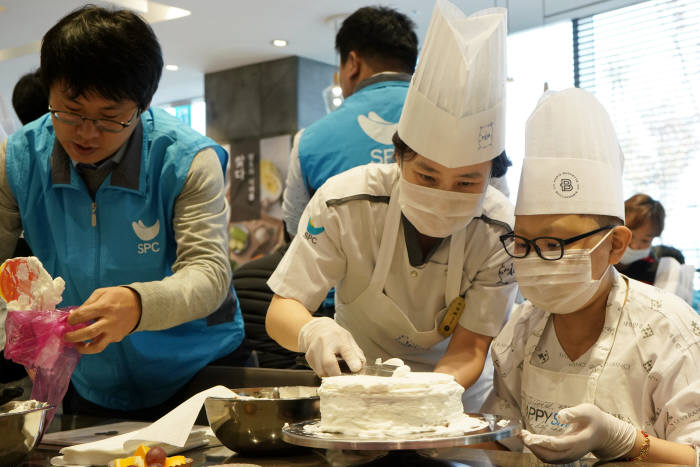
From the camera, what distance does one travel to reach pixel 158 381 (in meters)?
2.12

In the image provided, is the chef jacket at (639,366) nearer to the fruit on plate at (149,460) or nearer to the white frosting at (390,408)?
the white frosting at (390,408)

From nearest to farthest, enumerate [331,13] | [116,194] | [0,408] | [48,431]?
[0,408], [48,431], [116,194], [331,13]

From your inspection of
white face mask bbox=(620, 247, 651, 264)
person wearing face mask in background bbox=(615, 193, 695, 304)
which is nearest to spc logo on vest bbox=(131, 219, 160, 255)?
person wearing face mask in background bbox=(615, 193, 695, 304)

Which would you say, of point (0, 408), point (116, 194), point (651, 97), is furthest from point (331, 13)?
point (0, 408)

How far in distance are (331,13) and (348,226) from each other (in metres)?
5.91

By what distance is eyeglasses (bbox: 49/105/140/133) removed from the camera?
1.84 m

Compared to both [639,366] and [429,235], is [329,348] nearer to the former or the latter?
[429,235]

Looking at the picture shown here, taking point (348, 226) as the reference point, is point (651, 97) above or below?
above

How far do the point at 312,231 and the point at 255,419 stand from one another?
63 centimetres

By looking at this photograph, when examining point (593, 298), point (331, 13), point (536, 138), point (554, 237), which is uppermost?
point (331, 13)

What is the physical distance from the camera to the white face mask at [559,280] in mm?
1598

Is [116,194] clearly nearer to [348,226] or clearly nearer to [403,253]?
[348,226]

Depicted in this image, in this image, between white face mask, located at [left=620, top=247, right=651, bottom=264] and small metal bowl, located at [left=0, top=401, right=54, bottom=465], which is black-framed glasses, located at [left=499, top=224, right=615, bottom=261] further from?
white face mask, located at [left=620, top=247, right=651, bottom=264]

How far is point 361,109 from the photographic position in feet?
8.95
